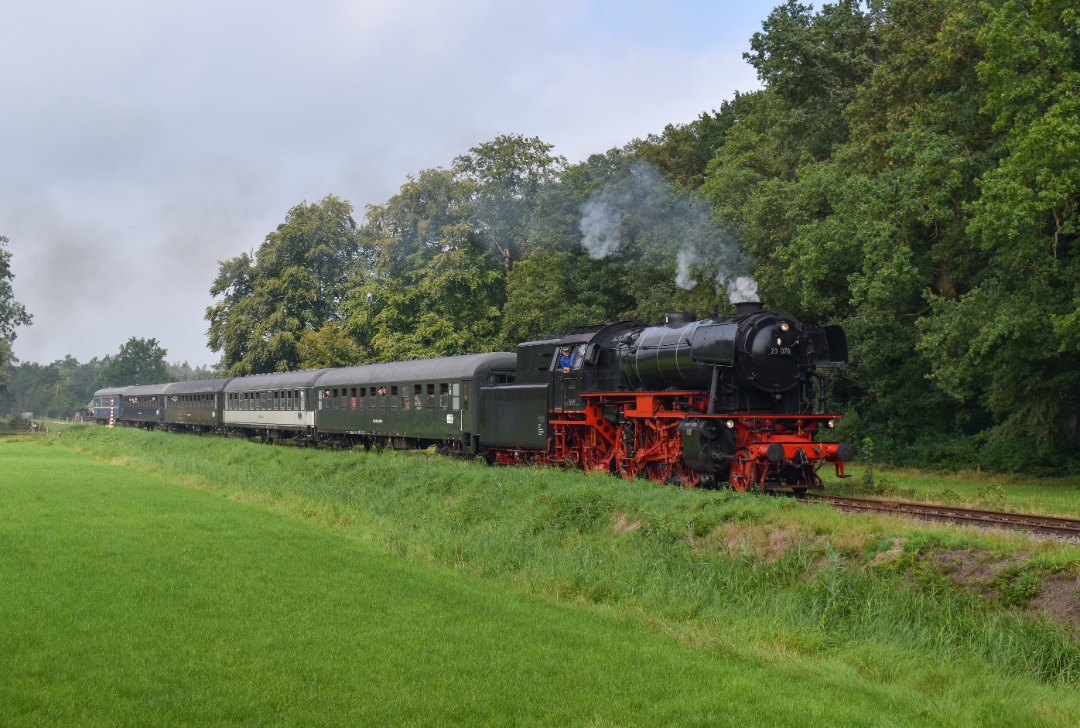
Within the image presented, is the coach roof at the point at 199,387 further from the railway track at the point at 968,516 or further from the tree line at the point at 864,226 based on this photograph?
the railway track at the point at 968,516

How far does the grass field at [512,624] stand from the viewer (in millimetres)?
8180

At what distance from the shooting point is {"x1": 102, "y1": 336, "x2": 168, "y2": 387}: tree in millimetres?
142500

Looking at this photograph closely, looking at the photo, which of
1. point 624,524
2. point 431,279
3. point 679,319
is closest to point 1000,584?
point 624,524

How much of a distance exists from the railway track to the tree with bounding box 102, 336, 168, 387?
5423 inches

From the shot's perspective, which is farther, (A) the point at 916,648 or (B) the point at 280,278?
(B) the point at 280,278

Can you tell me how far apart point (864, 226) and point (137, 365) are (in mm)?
134516

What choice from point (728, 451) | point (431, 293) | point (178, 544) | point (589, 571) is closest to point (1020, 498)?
point (728, 451)

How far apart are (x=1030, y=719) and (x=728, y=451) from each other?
11.7 metres

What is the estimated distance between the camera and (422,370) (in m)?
34.6

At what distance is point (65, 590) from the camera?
12047 mm

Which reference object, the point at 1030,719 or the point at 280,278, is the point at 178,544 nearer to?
the point at 1030,719

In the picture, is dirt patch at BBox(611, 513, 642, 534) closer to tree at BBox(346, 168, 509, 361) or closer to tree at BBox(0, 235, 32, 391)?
tree at BBox(346, 168, 509, 361)

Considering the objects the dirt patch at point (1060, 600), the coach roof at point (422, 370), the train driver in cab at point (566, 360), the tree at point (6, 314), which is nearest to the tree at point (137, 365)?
the tree at point (6, 314)

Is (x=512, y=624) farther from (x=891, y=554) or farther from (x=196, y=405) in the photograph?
(x=196, y=405)
